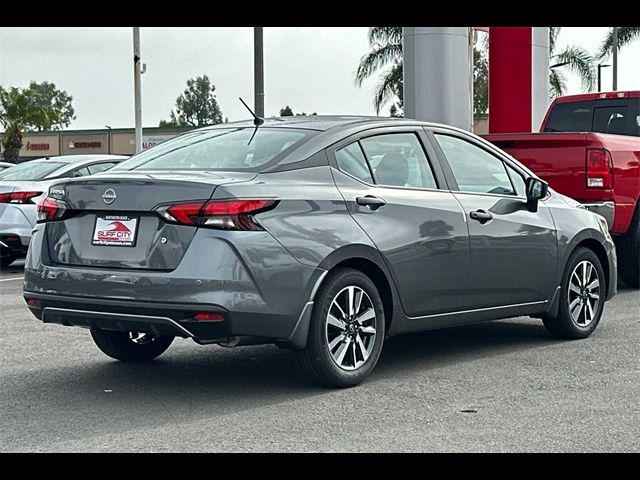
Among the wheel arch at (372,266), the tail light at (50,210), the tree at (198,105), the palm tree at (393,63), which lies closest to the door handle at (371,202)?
the wheel arch at (372,266)

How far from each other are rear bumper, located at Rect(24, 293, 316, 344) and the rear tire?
101 cm

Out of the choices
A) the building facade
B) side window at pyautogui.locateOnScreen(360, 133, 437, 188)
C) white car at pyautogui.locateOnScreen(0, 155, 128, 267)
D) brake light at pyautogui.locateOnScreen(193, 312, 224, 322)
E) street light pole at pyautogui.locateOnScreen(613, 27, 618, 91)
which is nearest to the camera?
brake light at pyautogui.locateOnScreen(193, 312, 224, 322)

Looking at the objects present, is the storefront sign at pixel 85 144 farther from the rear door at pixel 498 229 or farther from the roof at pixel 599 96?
the rear door at pixel 498 229

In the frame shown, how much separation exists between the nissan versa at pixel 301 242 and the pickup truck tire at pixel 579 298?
233 mm

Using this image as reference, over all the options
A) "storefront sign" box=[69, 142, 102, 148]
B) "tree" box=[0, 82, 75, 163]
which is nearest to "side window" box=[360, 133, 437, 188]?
"tree" box=[0, 82, 75, 163]

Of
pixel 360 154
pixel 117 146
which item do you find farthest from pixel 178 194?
pixel 117 146

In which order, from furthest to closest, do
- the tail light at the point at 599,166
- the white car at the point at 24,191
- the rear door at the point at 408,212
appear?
the white car at the point at 24,191, the tail light at the point at 599,166, the rear door at the point at 408,212

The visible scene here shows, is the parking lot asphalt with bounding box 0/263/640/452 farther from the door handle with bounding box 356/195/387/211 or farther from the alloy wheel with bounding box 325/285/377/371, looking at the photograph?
the door handle with bounding box 356/195/387/211

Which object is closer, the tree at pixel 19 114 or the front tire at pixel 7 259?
the front tire at pixel 7 259

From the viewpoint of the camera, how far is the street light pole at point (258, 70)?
22.2m

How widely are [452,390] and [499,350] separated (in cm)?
155

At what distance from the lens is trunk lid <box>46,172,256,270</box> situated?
6262mm

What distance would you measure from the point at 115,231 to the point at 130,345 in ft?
4.61
